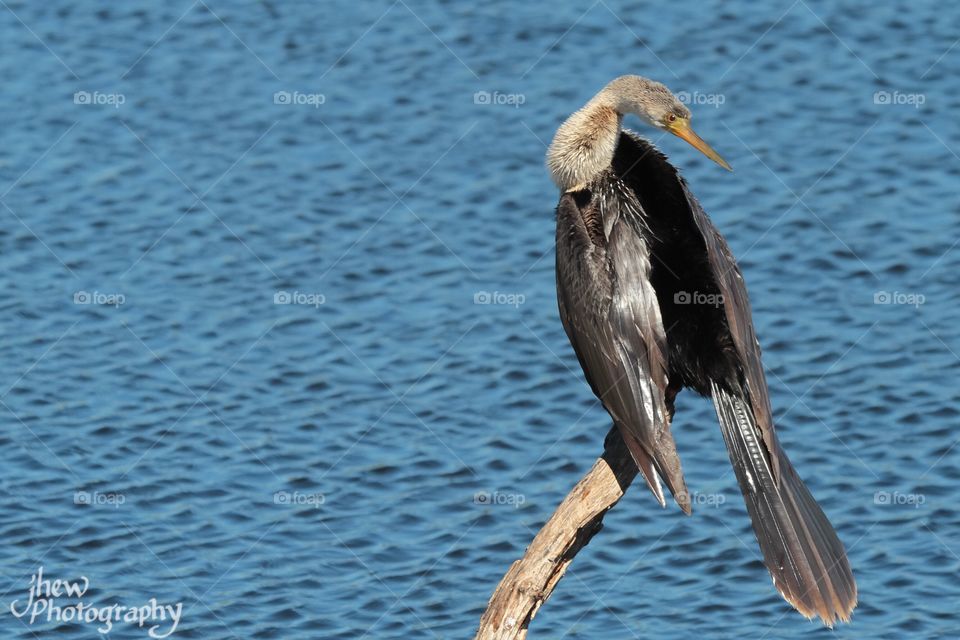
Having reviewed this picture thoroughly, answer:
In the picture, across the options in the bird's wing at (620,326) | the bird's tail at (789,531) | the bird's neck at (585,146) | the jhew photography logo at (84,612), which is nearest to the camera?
the bird's tail at (789,531)

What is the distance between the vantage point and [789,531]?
6566 millimetres

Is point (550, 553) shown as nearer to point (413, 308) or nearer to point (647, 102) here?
point (647, 102)

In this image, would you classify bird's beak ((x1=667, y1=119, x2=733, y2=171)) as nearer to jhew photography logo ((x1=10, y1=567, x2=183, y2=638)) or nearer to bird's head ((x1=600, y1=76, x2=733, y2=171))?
bird's head ((x1=600, y1=76, x2=733, y2=171))

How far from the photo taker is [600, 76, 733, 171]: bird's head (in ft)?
24.4

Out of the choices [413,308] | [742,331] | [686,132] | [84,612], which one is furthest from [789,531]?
[413,308]

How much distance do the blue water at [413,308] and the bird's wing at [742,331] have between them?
257 cm

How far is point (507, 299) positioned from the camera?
11906mm

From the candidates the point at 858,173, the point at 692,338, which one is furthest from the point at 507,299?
the point at 692,338

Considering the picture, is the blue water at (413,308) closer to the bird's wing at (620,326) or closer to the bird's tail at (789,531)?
the bird's tail at (789,531)

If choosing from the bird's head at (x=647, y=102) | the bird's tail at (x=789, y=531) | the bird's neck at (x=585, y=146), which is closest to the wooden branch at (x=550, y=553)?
the bird's tail at (x=789, y=531)

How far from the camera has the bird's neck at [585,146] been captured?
288 inches

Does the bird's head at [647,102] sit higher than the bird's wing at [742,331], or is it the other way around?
the bird's head at [647,102]

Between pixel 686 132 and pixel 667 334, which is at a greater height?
pixel 686 132

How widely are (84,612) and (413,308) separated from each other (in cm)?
349
